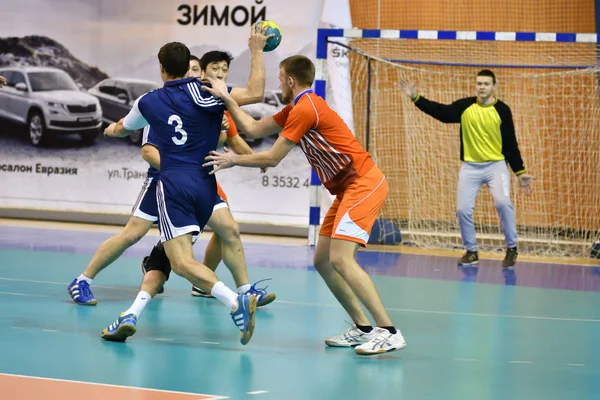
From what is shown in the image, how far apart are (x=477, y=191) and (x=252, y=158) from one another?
6120 mm

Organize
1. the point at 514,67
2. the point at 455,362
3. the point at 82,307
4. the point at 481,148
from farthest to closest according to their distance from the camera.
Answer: the point at 514,67 < the point at 481,148 < the point at 82,307 < the point at 455,362

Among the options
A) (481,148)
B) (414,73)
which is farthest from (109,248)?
(414,73)

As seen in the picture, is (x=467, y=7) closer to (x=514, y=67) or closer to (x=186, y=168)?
(x=514, y=67)

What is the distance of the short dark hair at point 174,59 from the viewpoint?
650 centimetres

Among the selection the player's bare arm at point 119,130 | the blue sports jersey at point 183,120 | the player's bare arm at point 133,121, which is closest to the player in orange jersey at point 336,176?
the blue sports jersey at point 183,120

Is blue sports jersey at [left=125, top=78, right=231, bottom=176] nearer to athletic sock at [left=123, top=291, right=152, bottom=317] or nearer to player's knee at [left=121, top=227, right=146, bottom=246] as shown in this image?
athletic sock at [left=123, top=291, right=152, bottom=317]

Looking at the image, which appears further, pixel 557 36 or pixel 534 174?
pixel 534 174

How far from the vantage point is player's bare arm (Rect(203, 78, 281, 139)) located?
6.40 meters

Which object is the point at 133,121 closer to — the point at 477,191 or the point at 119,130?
the point at 119,130

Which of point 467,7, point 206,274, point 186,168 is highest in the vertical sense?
point 467,7

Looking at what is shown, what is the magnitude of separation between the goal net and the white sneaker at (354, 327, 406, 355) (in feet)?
25.6

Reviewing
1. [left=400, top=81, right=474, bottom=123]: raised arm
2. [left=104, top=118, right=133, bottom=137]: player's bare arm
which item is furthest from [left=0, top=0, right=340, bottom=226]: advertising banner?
[left=104, top=118, right=133, bottom=137]: player's bare arm

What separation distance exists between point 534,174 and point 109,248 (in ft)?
27.3

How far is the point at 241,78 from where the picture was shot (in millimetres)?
14742
